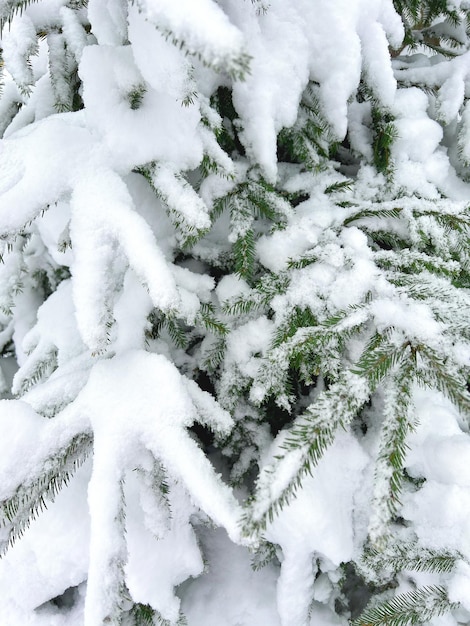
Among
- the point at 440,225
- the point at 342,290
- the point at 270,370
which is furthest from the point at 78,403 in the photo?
the point at 440,225

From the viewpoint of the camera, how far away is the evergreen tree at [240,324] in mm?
1172

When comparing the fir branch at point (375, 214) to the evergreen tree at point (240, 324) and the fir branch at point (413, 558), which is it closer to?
the evergreen tree at point (240, 324)

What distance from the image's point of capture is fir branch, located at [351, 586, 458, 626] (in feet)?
4.63

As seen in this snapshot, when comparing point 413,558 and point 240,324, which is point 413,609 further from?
point 240,324

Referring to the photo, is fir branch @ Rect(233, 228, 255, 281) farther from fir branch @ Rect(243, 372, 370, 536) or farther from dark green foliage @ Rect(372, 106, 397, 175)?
dark green foliage @ Rect(372, 106, 397, 175)

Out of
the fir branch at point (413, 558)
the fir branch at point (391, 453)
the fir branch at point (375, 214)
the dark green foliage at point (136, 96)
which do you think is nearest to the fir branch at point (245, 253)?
the fir branch at point (375, 214)

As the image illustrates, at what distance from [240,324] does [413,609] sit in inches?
41.9

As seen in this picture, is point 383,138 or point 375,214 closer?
point 375,214

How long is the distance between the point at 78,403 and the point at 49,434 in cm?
11

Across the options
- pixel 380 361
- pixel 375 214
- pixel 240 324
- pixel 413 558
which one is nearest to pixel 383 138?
pixel 375 214

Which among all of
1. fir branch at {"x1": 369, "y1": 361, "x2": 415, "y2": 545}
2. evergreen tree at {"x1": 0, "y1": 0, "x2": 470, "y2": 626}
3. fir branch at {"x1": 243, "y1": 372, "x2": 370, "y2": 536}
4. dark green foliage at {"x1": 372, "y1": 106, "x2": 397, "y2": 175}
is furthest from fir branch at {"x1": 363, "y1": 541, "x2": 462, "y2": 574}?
dark green foliage at {"x1": 372, "y1": 106, "x2": 397, "y2": 175}

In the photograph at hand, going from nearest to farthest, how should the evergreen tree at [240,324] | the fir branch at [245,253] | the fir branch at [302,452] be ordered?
the fir branch at [302,452], the evergreen tree at [240,324], the fir branch at [245,253]

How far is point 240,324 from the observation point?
5.51 ft

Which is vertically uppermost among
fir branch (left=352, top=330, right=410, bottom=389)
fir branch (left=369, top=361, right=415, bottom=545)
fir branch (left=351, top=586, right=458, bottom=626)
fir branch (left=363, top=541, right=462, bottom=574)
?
fir branch (left=352, top=330, right=410, bottom=389)
